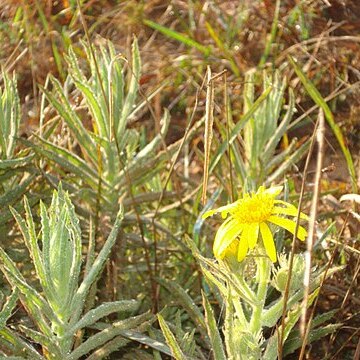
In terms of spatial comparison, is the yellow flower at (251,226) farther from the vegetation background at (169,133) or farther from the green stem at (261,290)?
the vegetation background at (169,133)

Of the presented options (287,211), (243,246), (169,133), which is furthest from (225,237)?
(169,133)

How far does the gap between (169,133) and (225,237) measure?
5.97ft

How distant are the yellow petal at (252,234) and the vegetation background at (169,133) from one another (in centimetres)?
27

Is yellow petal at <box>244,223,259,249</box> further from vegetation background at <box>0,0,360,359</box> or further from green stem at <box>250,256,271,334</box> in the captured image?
vegetation background at <box>0,0,360,359</box>

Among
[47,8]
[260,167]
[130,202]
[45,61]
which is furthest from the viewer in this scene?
[47,8]

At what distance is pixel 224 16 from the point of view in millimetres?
3455

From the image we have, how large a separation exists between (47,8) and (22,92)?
1.45 ft

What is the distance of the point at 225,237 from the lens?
4.29 ft

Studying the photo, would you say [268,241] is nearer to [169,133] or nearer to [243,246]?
[243,246]

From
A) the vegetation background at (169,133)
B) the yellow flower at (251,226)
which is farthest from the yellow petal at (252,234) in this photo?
the vegetation background at (169,133)

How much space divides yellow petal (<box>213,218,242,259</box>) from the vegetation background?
240mm

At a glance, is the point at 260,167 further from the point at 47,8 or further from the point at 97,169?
the point at 47,8

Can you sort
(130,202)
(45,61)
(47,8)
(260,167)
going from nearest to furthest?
(130,202) < (260,167) < (45,61) < (47,8)

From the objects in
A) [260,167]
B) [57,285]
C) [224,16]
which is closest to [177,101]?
[224,16]
